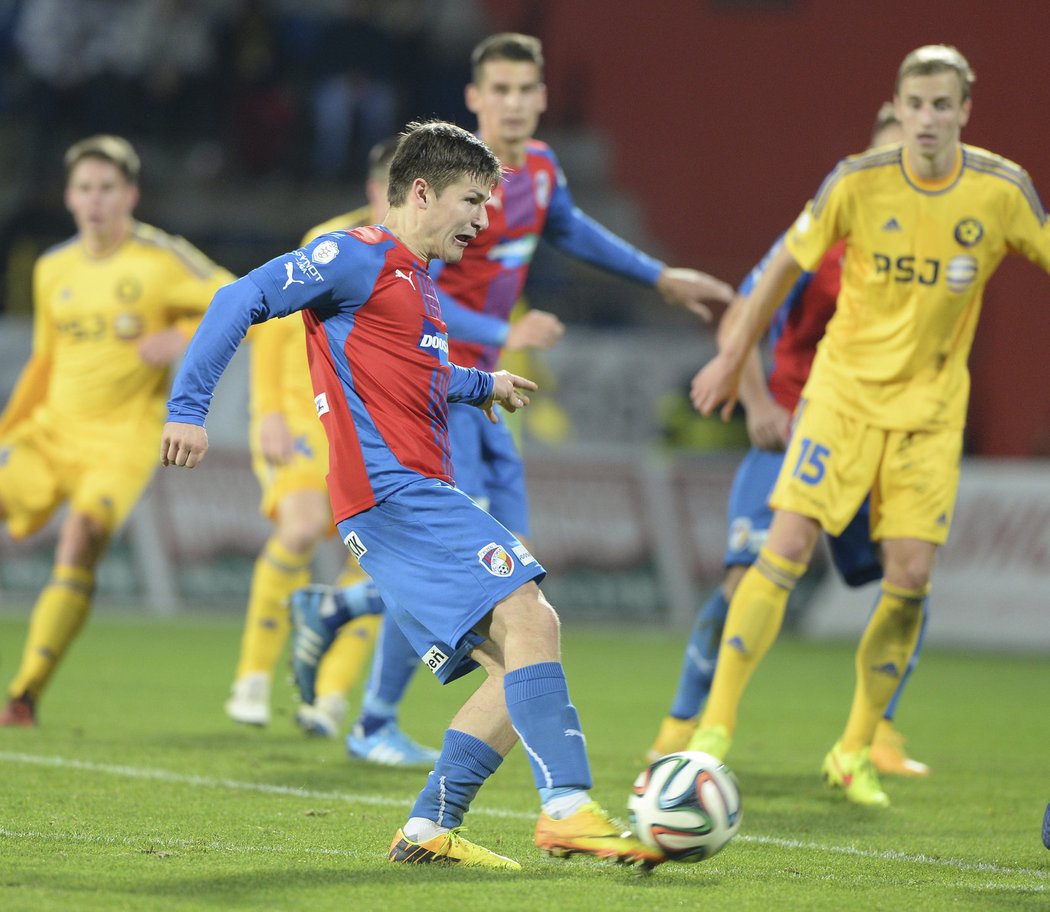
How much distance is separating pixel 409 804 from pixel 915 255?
8.09 feet

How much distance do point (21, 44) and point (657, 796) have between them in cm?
1503

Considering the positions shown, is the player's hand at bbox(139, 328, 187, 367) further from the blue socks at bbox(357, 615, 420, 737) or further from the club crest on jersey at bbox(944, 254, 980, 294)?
the club crest on jersey at bbox(944, 254, 980, 294)

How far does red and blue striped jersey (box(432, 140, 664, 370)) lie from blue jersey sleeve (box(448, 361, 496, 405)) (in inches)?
60.9

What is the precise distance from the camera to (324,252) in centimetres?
430

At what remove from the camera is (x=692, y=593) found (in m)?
13.7

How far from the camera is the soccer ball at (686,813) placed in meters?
4.15

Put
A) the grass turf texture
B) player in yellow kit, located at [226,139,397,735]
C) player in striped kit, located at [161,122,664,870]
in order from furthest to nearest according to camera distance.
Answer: player in yellow kit, located at [226,139,397,735] → player in striped kit, located at [161,122,664,870] → the grass turf texture

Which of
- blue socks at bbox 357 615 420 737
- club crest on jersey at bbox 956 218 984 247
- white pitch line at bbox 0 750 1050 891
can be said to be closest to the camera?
white pitch line at bbox 0 750 1050 891

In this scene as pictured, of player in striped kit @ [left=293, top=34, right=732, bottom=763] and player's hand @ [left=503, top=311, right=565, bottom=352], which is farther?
player in striped kit @ [left=293, top=34, right=732, bottom=763]

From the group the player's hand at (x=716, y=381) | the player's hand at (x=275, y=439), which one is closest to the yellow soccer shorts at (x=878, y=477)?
the player's hand at (x=716, y=381)

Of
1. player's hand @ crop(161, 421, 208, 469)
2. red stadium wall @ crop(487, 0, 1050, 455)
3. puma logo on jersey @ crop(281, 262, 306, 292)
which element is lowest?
player's hand @ crop(161, 421, 208, 469)

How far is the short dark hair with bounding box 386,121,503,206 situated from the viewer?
4418mm

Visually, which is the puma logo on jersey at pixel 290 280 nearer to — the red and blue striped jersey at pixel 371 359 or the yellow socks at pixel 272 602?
the red and blue striped jersey at pixel 371 359

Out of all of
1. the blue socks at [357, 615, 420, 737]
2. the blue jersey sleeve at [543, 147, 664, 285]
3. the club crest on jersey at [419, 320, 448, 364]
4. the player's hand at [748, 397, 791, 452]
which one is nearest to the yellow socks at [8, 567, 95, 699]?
the blue socks at [357, 615, 420, 737]
